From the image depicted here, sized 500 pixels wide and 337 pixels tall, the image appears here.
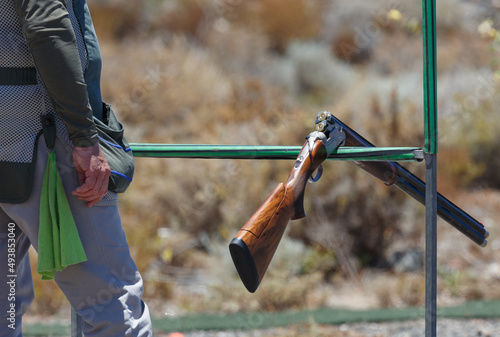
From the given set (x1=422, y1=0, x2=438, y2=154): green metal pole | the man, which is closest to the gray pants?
the man

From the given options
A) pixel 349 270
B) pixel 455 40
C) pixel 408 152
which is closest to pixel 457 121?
pixel 349 270

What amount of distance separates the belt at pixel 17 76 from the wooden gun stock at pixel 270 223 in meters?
0.78

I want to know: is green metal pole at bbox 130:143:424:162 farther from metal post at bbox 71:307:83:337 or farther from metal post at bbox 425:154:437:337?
Result: metal post at bbox 71:307:83:337

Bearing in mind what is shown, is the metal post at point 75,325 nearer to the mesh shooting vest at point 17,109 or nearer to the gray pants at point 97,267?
the gray pants at point 97,267

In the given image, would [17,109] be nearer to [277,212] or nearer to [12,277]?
[12,277]

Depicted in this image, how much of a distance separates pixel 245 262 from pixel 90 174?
1.71ft

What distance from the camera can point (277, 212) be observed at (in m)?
2.09

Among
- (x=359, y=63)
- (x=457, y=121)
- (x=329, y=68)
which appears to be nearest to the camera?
(x=457, y=121)

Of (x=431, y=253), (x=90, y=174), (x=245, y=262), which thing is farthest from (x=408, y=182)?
(x=90, y=174)

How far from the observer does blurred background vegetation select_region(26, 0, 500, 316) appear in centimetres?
660

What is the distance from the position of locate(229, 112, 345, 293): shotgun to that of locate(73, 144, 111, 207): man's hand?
43 cm

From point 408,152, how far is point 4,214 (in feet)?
4.18

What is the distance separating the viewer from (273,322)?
14.5 ft

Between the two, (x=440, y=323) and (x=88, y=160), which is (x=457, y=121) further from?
(x=88, y=160)
